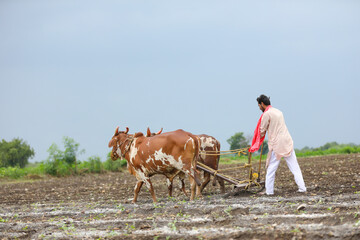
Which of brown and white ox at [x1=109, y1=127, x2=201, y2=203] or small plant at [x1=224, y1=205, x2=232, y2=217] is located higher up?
brown and white ox at [x1=109, y1=127, x2=201, y2=203]

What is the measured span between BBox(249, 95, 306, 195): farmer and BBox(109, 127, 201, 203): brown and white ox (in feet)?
4.86

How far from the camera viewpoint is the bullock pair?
34.4 ft

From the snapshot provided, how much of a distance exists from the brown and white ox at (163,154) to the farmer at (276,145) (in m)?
1.48

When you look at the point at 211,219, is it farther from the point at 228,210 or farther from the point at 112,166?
the point at 112,166

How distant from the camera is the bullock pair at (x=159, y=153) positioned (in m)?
10.5

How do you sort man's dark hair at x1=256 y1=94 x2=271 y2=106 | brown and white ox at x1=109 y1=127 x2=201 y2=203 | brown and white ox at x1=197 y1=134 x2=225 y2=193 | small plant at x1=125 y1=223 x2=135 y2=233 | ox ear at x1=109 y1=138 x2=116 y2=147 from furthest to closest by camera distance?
brown and white ox at x1=197 y1=134 x2=225 y2=193
ox ear at x1=109 y1=138 x2=116 y2=147
man's dark hair at x1=256 y1=94 x2=271 y2=106
brown and white ox at x1=109 y1=127 x2=201 y2=203
small plant at x1=125 y1=223 x2=135 y2=233

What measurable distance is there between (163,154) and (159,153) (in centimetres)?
11

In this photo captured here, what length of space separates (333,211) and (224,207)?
Answer: 6.64 ft

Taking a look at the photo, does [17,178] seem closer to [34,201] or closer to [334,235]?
[34,201]

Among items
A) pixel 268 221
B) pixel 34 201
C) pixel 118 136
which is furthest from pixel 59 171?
pixel 268 221

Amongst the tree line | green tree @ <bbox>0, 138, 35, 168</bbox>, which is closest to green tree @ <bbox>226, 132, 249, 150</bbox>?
the tree line

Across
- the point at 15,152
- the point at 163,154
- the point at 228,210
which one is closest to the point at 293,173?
the point at 228,210

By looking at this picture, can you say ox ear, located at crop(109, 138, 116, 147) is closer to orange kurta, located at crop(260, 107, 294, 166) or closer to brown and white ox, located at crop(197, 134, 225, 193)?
brown and white ox, located at crop(197, 134, 225, 193)

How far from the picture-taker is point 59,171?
24969mm
